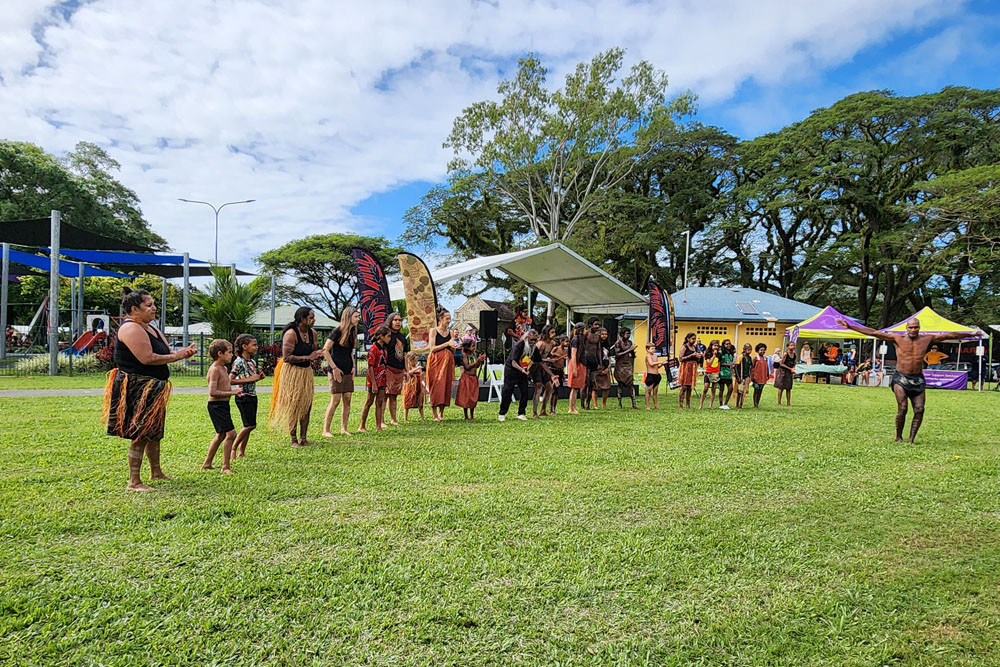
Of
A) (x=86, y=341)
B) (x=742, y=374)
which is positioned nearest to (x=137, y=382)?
(x=742, y=374)

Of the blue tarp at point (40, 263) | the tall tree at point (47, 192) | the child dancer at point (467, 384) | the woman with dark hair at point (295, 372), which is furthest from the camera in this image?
the tall tree at point (47, 192)

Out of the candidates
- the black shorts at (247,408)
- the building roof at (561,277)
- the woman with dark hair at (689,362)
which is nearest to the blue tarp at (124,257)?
the building roof at (561,277)

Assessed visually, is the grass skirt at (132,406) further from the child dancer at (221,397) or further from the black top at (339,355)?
the black top at (339,355)

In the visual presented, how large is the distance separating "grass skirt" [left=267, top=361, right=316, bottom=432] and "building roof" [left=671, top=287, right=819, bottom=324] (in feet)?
76.0

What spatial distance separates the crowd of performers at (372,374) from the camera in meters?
4.43

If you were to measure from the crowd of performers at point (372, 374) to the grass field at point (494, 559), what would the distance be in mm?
514

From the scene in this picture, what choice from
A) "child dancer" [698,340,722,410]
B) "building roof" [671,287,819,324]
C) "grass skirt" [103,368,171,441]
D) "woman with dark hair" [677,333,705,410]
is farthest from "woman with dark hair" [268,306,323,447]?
"building roof" [671,287,819,324]

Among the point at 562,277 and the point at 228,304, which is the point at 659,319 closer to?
the point at 562,277

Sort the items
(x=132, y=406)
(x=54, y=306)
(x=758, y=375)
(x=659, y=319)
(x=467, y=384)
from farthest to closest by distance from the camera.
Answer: (x=54, y=306) → (x=659, y=319) → (x=758, y=375) → (x=467, y=384) → (x=132, y=406)

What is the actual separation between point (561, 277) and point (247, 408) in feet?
37.4

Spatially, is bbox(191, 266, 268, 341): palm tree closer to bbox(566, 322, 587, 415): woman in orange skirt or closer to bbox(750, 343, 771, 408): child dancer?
bbox(566, 322, 587, 415): woman in orange skirt

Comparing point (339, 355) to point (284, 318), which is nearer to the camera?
point (339, 355)

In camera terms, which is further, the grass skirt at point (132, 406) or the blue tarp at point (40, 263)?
the blue tarp at point (40, 263)

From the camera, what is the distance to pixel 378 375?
7.58 m
